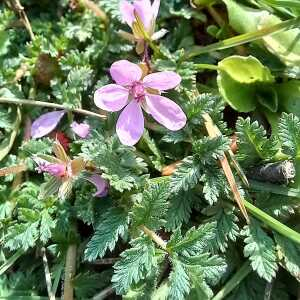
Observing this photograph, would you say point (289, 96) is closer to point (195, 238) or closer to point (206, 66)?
point (206, 66)

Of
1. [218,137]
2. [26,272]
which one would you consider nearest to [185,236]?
[218,137]

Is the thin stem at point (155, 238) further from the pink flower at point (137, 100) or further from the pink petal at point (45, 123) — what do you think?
the pink petal at point (45, 123)

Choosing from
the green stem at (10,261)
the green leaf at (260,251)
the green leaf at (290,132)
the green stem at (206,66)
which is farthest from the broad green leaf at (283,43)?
the green stem at (10,261)

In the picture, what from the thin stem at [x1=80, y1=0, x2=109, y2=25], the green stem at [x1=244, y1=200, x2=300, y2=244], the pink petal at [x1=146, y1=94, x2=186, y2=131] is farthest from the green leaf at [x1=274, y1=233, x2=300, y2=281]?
the thin stem at [x1=80, y1=0, x2=109, y2=25]

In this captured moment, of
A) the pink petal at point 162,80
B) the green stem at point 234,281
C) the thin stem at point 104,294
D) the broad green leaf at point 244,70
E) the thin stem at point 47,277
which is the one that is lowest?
the thin stem at point 104,294

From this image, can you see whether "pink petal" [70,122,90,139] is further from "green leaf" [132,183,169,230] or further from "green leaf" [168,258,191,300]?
"green leaf" [168,258,191,300]
